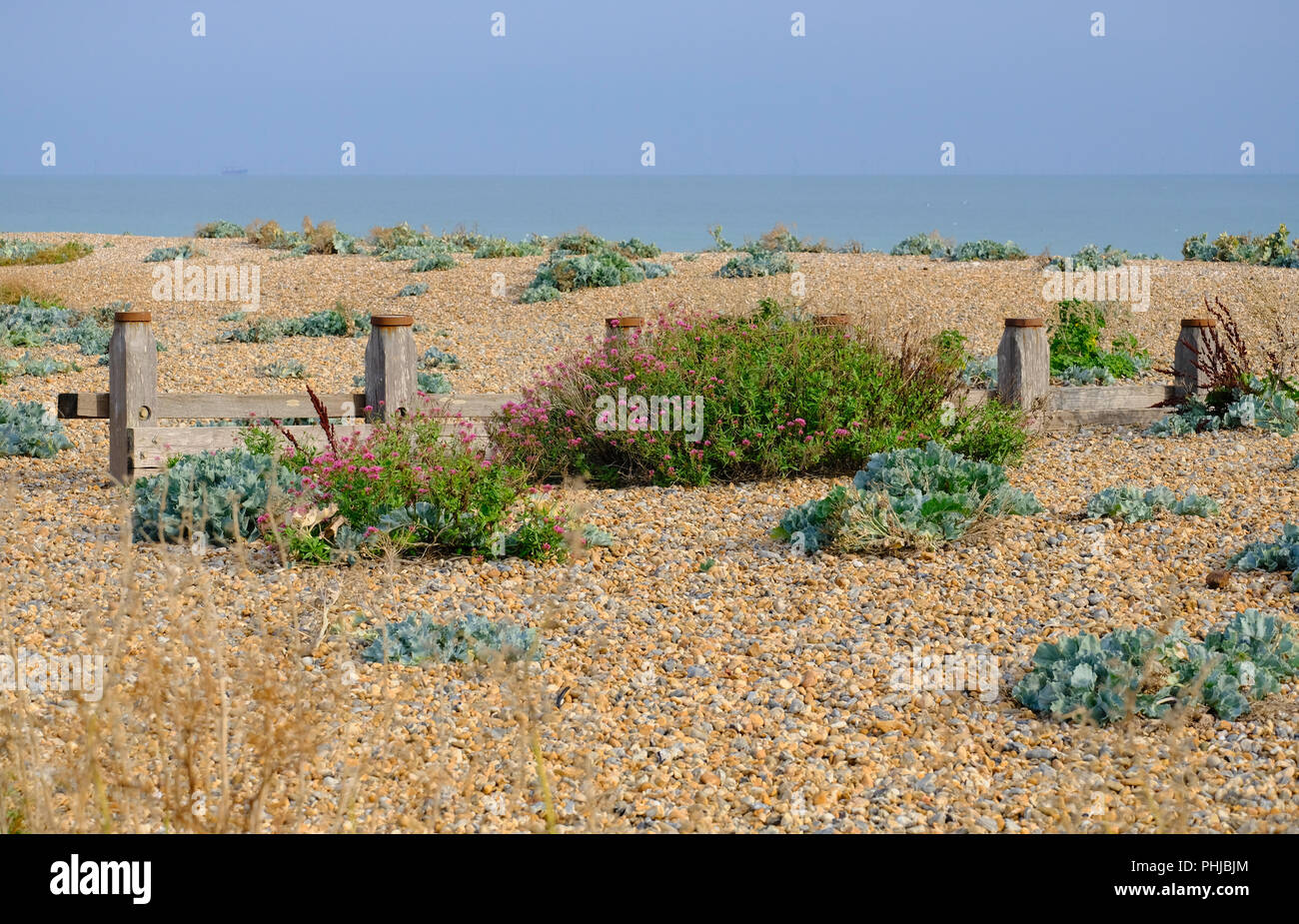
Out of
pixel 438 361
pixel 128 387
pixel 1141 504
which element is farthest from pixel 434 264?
pixel 1141 504

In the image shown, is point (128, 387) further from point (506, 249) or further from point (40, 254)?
point (40, 254)

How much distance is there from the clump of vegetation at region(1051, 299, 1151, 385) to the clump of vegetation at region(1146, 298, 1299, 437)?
→ 111 centimetres

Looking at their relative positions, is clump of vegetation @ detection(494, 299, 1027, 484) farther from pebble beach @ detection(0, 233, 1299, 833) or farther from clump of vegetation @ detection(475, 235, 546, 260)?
clump of vegetation @ detection(475, 235, 546, 260)

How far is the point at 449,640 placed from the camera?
4965mm

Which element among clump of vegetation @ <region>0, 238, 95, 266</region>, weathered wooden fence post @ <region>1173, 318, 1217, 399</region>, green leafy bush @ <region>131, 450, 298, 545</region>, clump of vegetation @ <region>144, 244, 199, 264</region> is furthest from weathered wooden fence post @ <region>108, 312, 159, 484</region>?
clump of vegetation @ <region>0, 238, 95, 266</region>

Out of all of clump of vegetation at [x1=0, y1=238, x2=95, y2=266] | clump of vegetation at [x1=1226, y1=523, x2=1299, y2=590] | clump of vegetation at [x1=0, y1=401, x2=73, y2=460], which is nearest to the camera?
clump of vegetation at [x1=1226, y1=523, x2=1299, y2=590]

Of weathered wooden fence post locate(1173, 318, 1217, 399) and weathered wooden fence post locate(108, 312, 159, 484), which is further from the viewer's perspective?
weathered wooden fence post locate(1173, 318, 1217, 399)

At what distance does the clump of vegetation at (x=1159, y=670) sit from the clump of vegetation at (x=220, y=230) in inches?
936

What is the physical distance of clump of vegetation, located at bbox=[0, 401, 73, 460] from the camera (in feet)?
29.5

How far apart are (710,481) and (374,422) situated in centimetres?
222

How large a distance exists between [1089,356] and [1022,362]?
2396 millimetres

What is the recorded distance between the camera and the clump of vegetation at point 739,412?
25.8ft

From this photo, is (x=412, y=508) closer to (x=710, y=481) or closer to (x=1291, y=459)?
(x=710, y=481)
